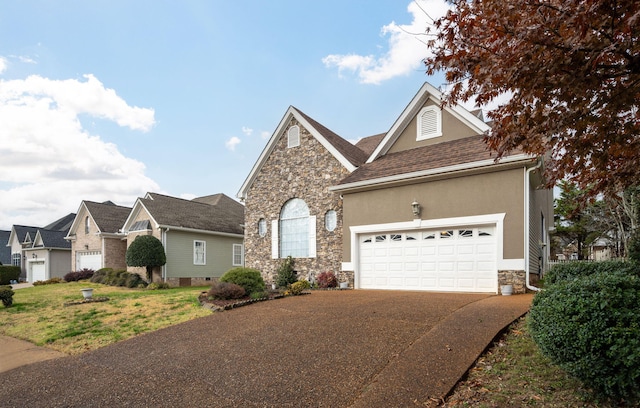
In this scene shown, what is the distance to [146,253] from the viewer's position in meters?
20.6

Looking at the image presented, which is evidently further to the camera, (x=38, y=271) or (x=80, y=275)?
(x=38, y=271)

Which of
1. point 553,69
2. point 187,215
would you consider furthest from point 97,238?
point 553,69

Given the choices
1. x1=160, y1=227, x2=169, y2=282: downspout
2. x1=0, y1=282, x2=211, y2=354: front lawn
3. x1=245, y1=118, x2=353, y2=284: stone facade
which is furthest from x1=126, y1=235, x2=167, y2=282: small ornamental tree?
x1=0, y1=282, x2=211, y2=354: front lawn

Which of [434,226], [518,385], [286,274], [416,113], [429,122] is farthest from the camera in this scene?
[286,274]

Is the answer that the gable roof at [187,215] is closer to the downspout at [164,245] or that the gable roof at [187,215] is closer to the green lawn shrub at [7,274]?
the downspout at [164,245]

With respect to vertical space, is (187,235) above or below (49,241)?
above

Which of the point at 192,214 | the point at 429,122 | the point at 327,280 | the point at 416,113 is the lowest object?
the point at 327,280

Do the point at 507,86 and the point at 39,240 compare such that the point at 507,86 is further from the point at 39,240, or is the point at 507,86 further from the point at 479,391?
the point at 39,240

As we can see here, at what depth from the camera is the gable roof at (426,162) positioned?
1145 centimetres

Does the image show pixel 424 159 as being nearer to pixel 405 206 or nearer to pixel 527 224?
pixel 405 206

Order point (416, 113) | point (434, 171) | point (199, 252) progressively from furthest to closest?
1. point (199, 252)
2. point (416, 113)
3. point (434, 171)

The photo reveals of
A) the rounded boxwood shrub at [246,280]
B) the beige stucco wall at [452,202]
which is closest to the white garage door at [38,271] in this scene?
the rounded boxwood shrub at [246,280]

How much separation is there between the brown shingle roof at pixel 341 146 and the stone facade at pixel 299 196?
1.48 ft

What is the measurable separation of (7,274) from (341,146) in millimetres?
27991
